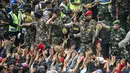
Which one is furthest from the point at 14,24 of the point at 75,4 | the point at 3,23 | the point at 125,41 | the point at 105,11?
the point at 125,41

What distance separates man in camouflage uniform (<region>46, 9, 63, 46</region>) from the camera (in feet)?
57.5

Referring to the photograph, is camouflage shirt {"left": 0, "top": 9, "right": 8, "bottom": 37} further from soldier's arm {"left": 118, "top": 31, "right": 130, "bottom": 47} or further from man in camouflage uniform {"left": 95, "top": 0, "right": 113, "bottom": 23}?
soldier's arm {"left": 118, "top": 31, "right": 130, "bottom": 47}

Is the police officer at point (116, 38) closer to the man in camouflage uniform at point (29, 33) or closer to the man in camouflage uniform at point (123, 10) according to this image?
the man in camouflage uniform at point (123, 10)

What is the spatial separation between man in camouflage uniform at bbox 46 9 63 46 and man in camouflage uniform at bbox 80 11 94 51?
1.23m

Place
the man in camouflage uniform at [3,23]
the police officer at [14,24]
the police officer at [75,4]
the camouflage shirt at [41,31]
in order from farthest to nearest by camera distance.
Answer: the police officer at [14,24] < the man in camouflage uniform at [3,23] < the police officer at [75,4] < the camouflage shirt at [41,31]

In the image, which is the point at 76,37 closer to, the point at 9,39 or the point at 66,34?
the point at 66,34

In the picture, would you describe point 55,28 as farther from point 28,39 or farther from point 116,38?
point 116,38

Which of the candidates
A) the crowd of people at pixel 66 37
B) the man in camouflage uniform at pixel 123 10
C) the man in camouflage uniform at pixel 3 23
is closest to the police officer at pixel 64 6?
the crowd of people at pixel 66 37

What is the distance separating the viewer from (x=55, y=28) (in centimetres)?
1769

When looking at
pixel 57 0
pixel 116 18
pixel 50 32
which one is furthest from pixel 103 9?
pixel 57 0

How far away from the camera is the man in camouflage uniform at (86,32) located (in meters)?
16.3

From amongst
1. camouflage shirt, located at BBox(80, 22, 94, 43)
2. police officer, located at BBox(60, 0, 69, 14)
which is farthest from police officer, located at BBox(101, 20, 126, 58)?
police officer, located at BBox(60, 0, 69, 14)

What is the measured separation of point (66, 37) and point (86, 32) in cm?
151

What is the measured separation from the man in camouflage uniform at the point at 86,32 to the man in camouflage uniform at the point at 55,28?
1230 mm
